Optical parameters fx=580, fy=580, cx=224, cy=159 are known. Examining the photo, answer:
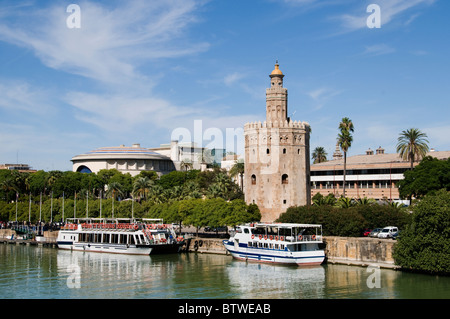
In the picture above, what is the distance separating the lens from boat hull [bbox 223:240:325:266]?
4853cm

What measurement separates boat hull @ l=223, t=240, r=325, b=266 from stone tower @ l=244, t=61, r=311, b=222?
15527 millimetres

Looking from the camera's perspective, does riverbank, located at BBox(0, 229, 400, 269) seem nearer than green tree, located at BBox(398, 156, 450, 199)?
Yes

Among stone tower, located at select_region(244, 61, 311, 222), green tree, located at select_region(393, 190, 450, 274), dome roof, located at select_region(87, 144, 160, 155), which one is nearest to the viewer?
green tree, located at select_region(393, 190, 450, 274)

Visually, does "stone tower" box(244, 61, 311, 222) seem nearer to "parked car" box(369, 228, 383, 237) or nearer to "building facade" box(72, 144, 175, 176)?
"parked car" box(369, 228, 383, 237)

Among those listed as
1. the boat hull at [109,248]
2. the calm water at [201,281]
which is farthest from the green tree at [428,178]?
the boat hull at [109,248]

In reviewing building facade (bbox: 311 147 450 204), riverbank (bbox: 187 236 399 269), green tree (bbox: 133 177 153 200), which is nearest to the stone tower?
riverbank (bbox: 187 236 399 269)

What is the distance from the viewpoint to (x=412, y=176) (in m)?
70.4

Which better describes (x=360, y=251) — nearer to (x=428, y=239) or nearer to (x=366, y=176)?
(x=428, y=239)

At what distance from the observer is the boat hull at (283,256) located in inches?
1911

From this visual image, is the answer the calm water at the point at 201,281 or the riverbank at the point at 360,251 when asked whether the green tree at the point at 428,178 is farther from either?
the calm water at the point at 201,281

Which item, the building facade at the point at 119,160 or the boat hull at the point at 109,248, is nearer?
the boat hull at the point at 109,248

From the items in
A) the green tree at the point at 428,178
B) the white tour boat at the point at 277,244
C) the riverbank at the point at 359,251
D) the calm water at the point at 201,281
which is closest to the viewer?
the calm water at the point at 201,281

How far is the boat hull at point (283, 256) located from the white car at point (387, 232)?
682cm
